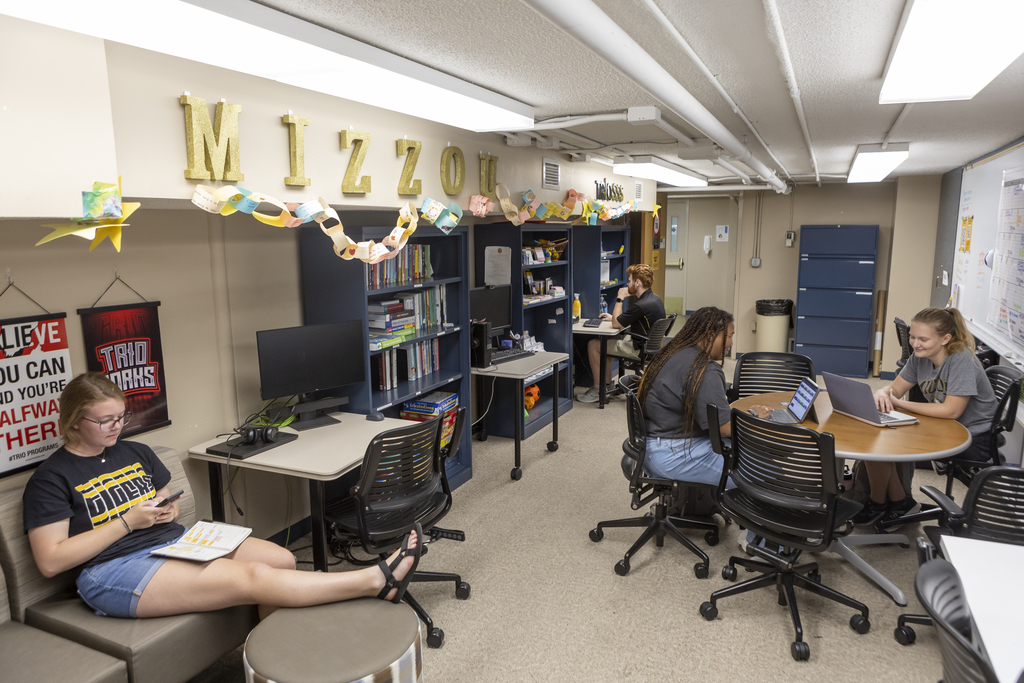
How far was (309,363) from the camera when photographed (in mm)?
3479

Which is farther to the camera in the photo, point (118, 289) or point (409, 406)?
point (409, 406)

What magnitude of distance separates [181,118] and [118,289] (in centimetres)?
83

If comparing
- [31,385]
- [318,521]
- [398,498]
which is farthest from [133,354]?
[398,498]

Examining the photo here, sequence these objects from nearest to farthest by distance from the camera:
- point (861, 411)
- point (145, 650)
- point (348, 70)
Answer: point (145, 650), point (348, 70), point (861, 411)

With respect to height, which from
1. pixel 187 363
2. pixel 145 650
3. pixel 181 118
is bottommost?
pixel 145 650

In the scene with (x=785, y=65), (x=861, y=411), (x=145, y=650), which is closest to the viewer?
(x=145, y=650)

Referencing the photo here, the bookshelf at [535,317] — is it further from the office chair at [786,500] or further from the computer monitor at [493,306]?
the office chair at [786,500]

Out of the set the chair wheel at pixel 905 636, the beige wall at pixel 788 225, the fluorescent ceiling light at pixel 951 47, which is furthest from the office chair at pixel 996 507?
the beige wall at pixel 788 225

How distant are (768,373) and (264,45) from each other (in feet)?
11.9

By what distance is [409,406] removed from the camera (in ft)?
14.7

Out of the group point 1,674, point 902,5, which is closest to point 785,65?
point 902,5

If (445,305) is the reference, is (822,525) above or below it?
below

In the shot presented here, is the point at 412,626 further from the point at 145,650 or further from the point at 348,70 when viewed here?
the point at 348,70

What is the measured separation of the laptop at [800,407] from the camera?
3.32 m
